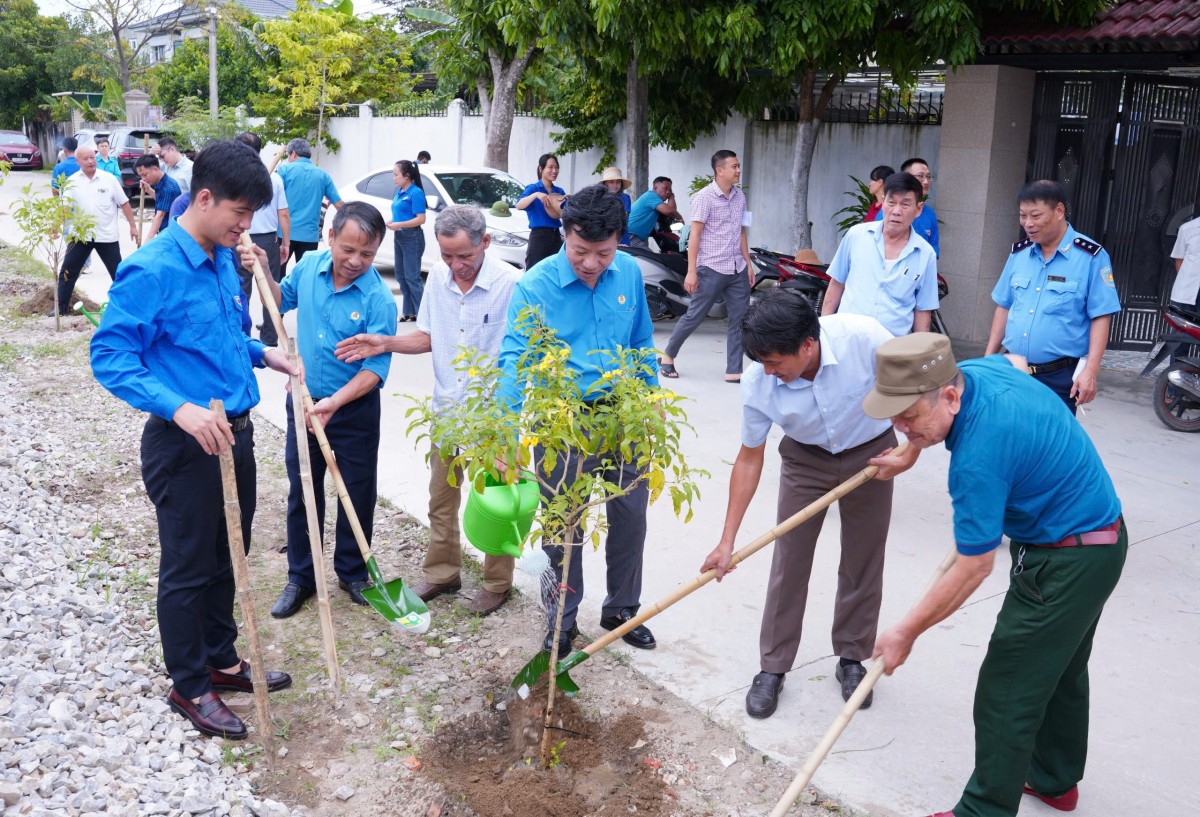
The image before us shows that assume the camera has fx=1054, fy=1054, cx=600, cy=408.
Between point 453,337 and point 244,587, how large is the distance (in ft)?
4.85

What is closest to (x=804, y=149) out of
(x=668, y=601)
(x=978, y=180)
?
(x=978, y=180)

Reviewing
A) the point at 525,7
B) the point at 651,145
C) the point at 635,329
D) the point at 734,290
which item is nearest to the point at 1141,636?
the point at 635,329

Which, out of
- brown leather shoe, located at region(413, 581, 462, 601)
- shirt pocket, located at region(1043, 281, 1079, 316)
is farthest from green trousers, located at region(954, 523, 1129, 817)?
brown leather shoe, located at region(413, 581, 462, 601)

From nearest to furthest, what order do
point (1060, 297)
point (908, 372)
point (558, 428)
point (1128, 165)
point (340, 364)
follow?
1. point (908, 372)
2. point (558, 428)
3. point (340, 364)
4. point (1060, 297)
5. point (1128, 165)

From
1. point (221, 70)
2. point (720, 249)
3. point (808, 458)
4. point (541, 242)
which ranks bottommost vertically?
point (808, 458)

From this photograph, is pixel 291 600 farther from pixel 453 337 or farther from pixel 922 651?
pixel 922 651

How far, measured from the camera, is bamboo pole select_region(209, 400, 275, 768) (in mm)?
3250

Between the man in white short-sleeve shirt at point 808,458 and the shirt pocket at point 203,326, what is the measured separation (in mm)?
1714

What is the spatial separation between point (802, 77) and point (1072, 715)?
8.67 meters

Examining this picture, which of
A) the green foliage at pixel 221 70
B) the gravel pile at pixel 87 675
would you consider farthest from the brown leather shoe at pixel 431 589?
the green foliage at pixel 221 70

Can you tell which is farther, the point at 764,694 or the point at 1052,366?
the point at 1052,366

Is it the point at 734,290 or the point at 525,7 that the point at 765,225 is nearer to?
the point at 525,7

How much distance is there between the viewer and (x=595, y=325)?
3936 millimetres

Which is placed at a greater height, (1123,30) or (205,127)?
(1123,30)
